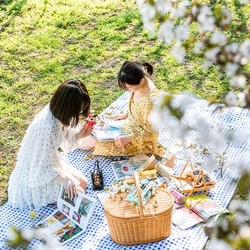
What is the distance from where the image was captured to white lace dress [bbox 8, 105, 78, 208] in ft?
12.0

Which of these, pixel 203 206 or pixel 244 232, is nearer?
pixel 244 232

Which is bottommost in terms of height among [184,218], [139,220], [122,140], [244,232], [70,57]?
[184,218]

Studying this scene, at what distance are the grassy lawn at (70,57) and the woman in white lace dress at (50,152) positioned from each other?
48 cm

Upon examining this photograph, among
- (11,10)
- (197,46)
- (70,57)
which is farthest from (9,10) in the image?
(197,46)

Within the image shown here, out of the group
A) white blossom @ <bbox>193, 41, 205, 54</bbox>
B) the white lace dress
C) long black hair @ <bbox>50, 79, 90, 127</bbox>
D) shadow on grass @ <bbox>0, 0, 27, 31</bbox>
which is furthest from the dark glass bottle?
shadow on grass @ <bbox>0, 0, 27, 31</bbox>

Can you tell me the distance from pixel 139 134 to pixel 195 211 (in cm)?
79

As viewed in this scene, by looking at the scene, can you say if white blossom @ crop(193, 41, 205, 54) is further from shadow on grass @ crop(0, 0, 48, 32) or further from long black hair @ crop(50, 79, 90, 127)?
shadow on grass @ crop(0, 0, 48, 32)

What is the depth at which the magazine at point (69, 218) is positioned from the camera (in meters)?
3.67

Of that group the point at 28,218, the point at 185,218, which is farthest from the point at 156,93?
the point at 28,218

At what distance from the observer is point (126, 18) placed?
6.68 meters

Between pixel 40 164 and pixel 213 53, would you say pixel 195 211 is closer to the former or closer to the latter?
pixel 40 164

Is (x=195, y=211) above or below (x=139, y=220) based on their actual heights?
below

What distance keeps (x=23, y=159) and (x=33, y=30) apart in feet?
10.6

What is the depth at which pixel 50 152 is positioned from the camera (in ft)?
12.1
